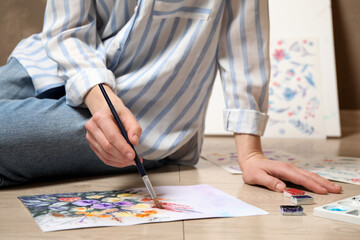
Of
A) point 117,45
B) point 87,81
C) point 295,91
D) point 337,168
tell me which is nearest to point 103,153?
point 87,81

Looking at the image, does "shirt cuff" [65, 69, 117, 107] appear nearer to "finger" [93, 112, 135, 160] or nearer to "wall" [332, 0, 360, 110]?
"finger" [93, 112, 135, 160]

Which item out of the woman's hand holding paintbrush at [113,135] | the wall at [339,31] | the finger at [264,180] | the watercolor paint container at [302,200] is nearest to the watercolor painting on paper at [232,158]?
the finger at [264,180]

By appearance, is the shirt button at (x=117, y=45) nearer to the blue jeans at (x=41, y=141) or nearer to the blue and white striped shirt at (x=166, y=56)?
the blue and white striped shirt at (x=166, y=56)

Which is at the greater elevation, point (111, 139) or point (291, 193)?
point (111, 139)

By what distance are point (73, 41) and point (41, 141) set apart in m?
0.22

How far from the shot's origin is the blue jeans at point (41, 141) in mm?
856

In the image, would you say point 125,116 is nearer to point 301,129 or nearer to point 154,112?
point 154,112

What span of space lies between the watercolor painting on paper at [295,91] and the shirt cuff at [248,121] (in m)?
1.05

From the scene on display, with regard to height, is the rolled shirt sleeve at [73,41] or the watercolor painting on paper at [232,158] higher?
the rolled shirt sleeve at [73,41]

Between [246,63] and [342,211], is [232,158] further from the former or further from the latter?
[342,211]

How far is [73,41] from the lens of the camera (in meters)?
0.90

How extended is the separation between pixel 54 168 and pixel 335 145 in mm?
1150

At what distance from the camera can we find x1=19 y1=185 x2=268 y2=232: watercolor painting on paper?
1.94 feet

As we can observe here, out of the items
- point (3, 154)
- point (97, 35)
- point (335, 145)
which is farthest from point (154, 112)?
point (335, 145)
